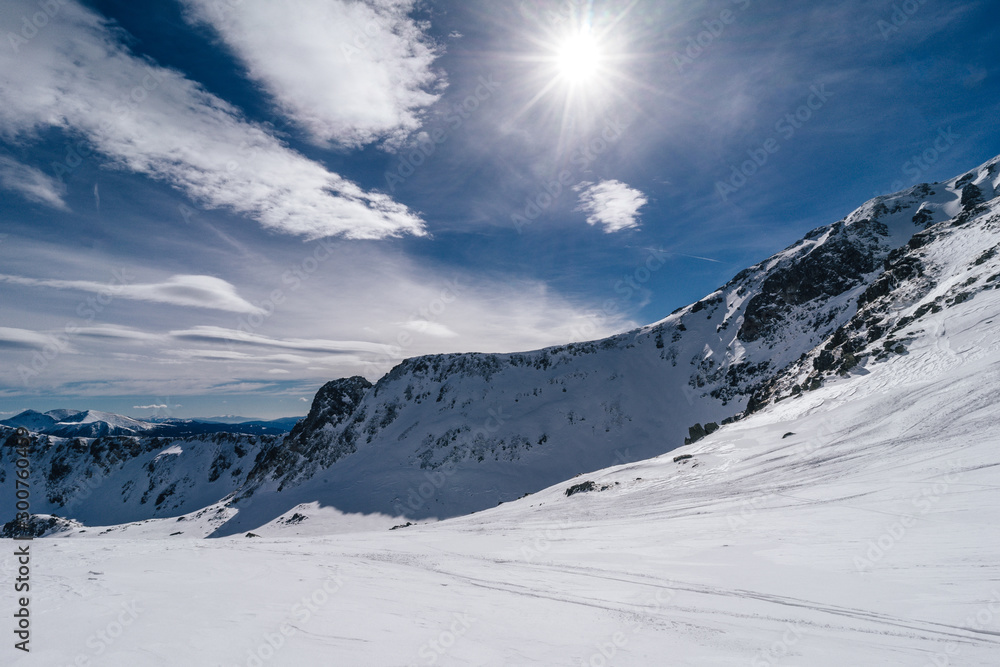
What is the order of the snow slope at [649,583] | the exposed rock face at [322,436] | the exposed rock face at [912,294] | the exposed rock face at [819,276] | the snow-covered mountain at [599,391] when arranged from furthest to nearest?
the exposed rock face at [322,436] < the exposed rock face at [819,276] < the snow-covered mountain at [599,391] < the exposed rock face at [912,294] < the snow slope at [649,583]

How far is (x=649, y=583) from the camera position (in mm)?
8492

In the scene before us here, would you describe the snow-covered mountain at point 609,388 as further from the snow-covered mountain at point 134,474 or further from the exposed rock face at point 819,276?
the snow-covered mountain at point 134,474

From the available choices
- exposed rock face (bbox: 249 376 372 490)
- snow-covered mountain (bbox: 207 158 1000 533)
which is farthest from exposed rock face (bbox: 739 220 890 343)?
exposed rock face (bbox: 249 376 372 490)

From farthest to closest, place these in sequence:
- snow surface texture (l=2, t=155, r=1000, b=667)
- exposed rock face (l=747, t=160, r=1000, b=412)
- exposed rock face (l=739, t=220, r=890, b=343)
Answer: exposed rock face (l=739, t=220, r=890, b=343)
exposed rock face (l=747, t=160, r=1000, b=412)
snow surface texture (l=2, t=155, r=1000, b=667)

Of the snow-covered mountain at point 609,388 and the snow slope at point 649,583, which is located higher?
the snow-covered mountain at point 609,388

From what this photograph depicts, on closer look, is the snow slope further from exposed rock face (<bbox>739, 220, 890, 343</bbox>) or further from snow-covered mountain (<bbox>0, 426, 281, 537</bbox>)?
snow-covered mountain (<bbox>0, 426, 281, 537</bbox>)

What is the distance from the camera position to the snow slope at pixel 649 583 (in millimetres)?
5324

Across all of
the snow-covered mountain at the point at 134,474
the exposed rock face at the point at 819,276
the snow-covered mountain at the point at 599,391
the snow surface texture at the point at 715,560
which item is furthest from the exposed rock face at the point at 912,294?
the snow-covered mountain at the point at 134,474

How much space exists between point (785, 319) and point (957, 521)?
5608cm

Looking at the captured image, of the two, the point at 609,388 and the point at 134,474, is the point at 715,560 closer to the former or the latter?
the point at 609,388

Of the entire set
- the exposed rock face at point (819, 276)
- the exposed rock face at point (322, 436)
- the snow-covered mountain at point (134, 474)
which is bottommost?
the snow-covered mountain at point (134, 474)

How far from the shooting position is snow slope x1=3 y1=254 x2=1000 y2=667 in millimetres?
5324

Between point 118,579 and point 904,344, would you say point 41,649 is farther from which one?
point 904,344

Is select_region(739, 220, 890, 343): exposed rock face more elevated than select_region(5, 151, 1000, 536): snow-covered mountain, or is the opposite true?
select_region(739, 220, 890, 343): exposed rock face
